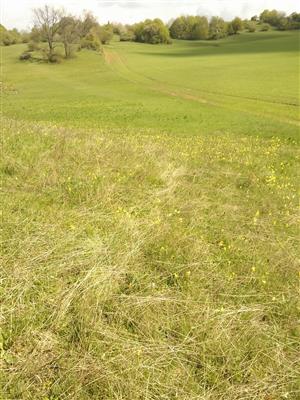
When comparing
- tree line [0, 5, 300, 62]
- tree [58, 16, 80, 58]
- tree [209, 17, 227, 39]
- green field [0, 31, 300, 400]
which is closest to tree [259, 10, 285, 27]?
tree line [0, 5, 300, 62]

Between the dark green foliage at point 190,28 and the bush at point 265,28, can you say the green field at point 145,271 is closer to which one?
the dark green foliage at point 190,28

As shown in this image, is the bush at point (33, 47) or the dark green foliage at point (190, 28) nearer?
the bush at point (33, 47)

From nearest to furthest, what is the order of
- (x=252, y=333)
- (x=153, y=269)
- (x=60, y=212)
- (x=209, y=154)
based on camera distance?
(x=252, y=333), (x=153, y=269), (x=60, y=212), (x=209, y=154)

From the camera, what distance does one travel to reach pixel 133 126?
971 inches

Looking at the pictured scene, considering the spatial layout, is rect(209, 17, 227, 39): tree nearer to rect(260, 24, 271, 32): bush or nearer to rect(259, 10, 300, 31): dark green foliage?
rect(260, 24, 271, 32): bush

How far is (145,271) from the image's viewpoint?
6.56m

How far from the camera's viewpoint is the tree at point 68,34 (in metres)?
80.0

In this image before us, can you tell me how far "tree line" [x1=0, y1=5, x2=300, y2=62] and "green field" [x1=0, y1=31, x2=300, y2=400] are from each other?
7181 centimetres

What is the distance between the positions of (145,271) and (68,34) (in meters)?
83.2

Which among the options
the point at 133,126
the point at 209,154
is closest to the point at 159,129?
the point at 133,126

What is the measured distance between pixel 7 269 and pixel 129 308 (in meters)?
2.05

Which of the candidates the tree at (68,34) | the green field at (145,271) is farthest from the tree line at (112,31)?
the green field at (145,271)

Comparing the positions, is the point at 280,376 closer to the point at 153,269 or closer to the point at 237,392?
the point at 237,392

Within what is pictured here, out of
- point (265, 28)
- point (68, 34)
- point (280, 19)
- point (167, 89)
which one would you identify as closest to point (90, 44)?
point (68, 34)
